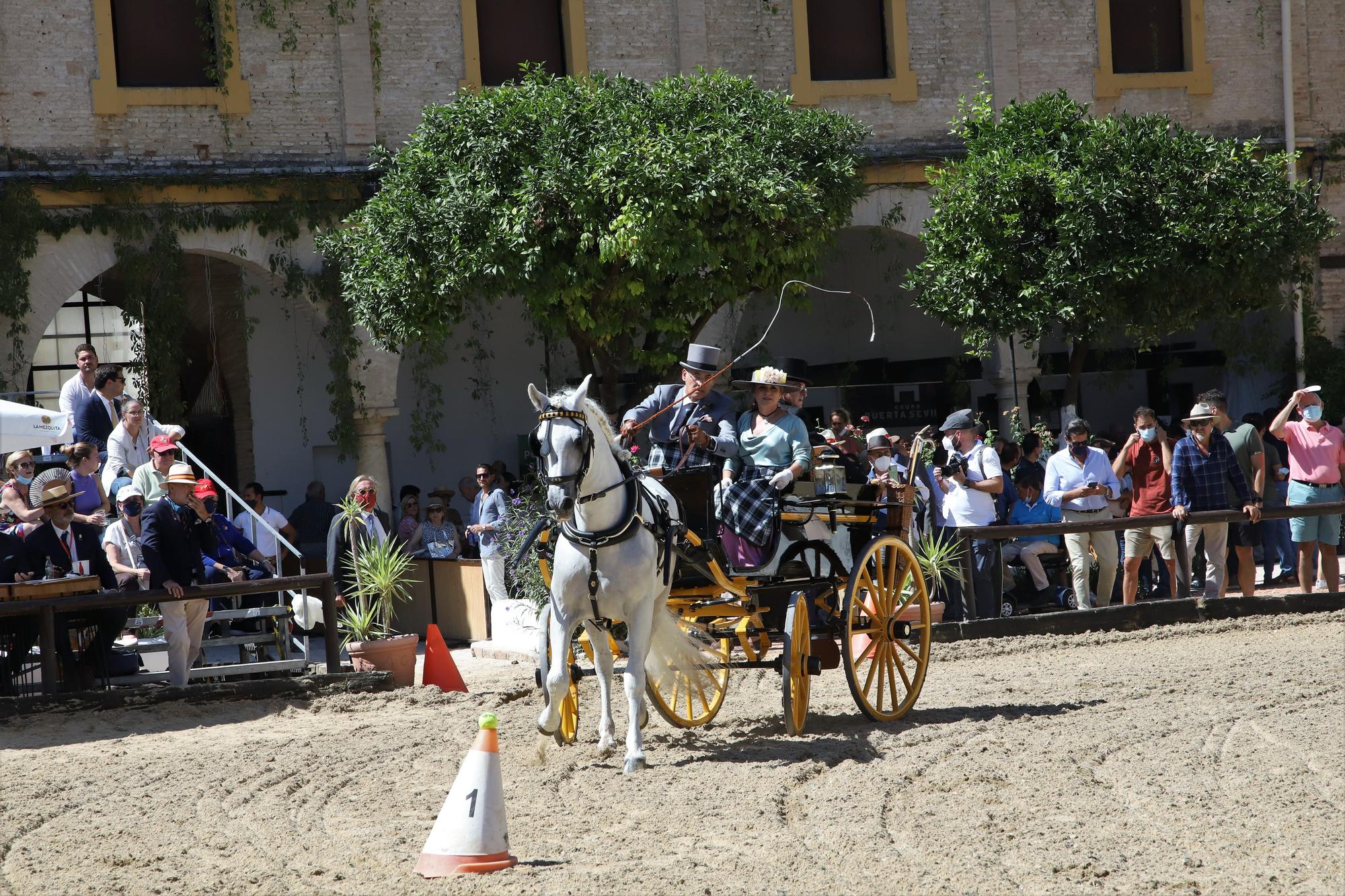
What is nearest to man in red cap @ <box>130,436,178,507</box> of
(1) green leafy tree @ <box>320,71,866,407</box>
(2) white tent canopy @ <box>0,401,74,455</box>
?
(2) white tent canopy @ <box>0,401,74,455</box>

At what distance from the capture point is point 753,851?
5480 millimetres

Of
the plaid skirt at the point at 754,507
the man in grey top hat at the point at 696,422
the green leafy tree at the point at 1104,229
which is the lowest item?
the plaid skirt at the point at 754,507

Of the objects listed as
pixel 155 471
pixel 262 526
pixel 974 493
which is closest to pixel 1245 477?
pixel 974 493

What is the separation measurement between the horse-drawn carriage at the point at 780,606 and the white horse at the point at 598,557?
0.24ft

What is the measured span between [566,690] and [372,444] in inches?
383

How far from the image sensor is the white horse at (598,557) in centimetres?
688

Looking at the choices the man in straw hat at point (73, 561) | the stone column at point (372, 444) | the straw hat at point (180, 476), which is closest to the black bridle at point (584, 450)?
the straw hat at point (180, 476)

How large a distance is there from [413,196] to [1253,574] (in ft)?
26.0

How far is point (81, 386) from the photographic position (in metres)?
12.3

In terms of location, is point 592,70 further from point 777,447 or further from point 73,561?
point 777,447

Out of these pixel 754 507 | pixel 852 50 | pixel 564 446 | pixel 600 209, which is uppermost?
pixel 852 50

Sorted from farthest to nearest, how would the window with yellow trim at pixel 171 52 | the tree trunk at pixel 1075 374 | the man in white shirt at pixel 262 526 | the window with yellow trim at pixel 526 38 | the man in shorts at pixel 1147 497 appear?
1. the window with yellow trim at pixel 526 38
2. the tree trunk at pixel 1075 374
3. the window with yellow trim at pixel 171 52
4. the man in white shirt at pixel 262 526
5. the man in shorts at pixel 1147 497

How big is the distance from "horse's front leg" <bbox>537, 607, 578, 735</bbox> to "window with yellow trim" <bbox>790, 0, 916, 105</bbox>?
38.5 ft

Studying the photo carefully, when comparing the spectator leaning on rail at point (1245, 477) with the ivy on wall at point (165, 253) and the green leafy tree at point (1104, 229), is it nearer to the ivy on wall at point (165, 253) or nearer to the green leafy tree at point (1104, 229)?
the green leafy tree at point (1104, 229)
